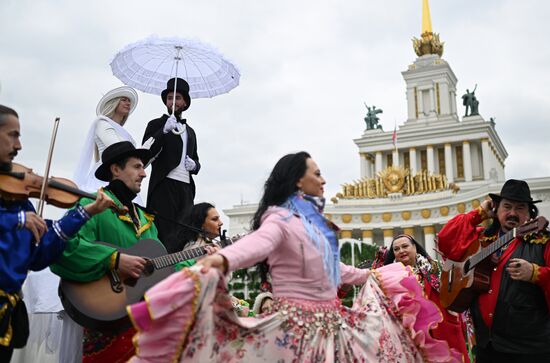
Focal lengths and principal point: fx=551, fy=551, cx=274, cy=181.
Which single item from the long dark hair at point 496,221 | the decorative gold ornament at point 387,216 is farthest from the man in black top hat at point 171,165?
the decorative gold ornament at point 387,216

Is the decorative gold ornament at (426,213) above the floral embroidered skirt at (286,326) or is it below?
above

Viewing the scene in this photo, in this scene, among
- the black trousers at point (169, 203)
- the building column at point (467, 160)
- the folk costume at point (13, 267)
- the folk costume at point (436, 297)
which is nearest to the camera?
the folk costume at point (13, 267)

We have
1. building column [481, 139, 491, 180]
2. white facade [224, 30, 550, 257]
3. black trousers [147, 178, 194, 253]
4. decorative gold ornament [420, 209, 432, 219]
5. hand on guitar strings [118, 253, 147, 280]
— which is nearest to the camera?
hand on guitar strings [118, 253, 147, 280]

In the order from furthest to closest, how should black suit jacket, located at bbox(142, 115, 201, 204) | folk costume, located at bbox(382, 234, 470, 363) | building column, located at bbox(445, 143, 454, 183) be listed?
building column, located at bbox(445, 143, 454, 183) → black suit jacket, located at bbox(142, 115, 201, 204) → folk costume, located at bbox(382, 234, 470, 363)

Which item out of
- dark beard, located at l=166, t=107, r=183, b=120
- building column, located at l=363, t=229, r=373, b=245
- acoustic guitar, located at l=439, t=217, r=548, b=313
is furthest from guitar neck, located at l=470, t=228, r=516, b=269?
building column, located at l=363, t=229, r=373, b=245

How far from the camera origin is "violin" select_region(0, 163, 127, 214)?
10.2 ft

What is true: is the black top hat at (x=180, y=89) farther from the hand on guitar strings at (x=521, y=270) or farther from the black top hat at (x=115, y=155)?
the hand on guitar strings at (x=521, y=270)

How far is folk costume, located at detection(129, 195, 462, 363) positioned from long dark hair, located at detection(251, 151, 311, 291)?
0.29 ft

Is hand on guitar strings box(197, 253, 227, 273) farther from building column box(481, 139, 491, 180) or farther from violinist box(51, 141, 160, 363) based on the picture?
building column box(481, 139, 491, 180)

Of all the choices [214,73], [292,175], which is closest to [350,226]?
[214,73]

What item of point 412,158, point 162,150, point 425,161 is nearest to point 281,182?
point 162,150

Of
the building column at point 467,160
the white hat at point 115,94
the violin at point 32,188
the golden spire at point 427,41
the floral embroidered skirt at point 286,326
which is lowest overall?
the floral embroidered skirt at point 286,326

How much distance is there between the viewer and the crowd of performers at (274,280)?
281cm

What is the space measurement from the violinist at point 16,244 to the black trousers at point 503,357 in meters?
3.23
